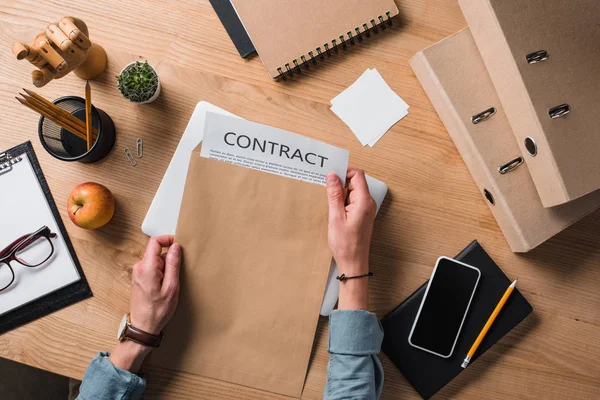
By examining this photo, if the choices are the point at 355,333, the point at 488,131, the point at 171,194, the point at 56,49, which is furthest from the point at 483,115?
the point at 56,49

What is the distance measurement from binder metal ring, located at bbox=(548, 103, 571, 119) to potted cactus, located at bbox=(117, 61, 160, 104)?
0.62 meters

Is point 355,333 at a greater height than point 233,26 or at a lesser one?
lesser

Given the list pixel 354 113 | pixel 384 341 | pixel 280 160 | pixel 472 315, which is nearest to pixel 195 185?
pixel 280 160

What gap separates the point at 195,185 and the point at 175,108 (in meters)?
0.16

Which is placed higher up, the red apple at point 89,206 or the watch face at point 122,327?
the red apple at point 89,206

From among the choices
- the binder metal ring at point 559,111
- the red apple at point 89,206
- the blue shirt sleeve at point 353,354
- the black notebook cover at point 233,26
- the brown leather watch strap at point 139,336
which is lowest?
the blue shirt sleeve at point 353,354

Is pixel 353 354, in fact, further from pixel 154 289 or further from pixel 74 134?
pixel 74 134

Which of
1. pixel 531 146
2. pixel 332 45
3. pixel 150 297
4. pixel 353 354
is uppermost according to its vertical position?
pixel 332 45

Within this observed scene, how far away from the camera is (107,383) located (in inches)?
27.8

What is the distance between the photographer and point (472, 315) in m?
0.78

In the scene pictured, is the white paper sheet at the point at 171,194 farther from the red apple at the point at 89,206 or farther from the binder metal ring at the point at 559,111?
the binder metal ring at the point at 559,111

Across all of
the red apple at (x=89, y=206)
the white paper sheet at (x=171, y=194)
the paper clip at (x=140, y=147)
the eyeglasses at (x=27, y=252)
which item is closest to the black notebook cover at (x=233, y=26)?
the white paper sheet at (x=171, y=194)

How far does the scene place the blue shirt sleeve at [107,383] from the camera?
706 millimetres

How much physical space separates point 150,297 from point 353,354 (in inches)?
13.6
